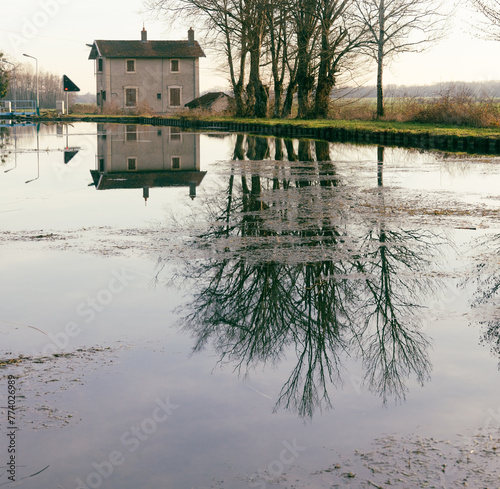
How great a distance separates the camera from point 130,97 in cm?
7569

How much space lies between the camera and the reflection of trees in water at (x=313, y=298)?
5.46 m

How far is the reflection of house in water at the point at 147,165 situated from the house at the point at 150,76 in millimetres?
45501

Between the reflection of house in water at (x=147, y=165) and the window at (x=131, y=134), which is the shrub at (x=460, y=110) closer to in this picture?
the reflection of house in water at (x=147, y=165)

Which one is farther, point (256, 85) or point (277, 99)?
point (277, 99)

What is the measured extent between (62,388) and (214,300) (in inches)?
90.0

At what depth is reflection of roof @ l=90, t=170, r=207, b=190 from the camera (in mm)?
16828

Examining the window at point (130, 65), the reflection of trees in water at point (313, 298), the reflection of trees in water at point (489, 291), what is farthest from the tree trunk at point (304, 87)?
the reflection of trees in water at point (489, 291)

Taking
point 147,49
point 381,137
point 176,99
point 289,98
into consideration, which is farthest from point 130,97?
point 381,137

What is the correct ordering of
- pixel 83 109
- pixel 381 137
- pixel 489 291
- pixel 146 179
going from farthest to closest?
pixel 83 109 < pixel 381 137 < pixel 146 179 < pixel 489 291

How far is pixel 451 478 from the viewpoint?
3770mm

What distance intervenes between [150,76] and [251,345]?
72.9 metres

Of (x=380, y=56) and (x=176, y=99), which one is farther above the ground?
(x=176, y=99)

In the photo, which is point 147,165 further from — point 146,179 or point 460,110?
point 460,110

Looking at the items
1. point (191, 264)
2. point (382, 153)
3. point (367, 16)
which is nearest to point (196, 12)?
point (367, 16)
